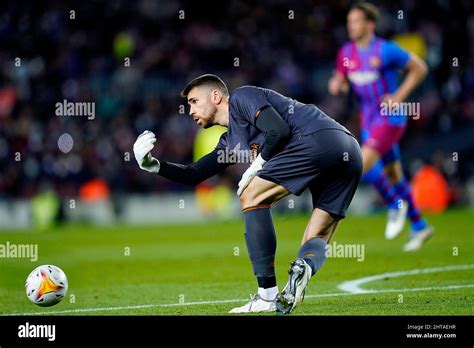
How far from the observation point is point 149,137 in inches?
283

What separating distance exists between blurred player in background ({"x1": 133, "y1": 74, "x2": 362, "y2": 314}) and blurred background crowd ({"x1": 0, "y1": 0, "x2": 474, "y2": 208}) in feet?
42.3

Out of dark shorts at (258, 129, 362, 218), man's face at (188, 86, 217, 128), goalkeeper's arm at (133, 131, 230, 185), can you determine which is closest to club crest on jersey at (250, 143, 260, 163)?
dark shorts at (258, 129, 362, 218)

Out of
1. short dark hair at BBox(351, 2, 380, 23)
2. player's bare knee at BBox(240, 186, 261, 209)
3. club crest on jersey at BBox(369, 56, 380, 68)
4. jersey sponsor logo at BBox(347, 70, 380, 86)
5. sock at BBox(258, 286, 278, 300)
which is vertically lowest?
sock at BBox(258, 286, 278, 300)

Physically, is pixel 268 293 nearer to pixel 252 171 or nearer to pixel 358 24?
pixel 252 171

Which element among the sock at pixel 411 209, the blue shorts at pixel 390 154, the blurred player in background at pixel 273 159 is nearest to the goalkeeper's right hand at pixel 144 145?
the blurred player in background at pixel 273 159

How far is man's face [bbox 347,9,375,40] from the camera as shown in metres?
11.9

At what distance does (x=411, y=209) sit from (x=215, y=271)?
9.06 feet

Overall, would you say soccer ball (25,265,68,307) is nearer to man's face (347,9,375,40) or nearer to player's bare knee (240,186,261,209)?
player's bare knee (240,186,261,209)

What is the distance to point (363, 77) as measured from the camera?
12.1 metres

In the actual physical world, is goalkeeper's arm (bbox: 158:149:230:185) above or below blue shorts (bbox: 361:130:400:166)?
below

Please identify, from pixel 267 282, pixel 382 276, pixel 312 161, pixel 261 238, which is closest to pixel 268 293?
pixel 267 282
